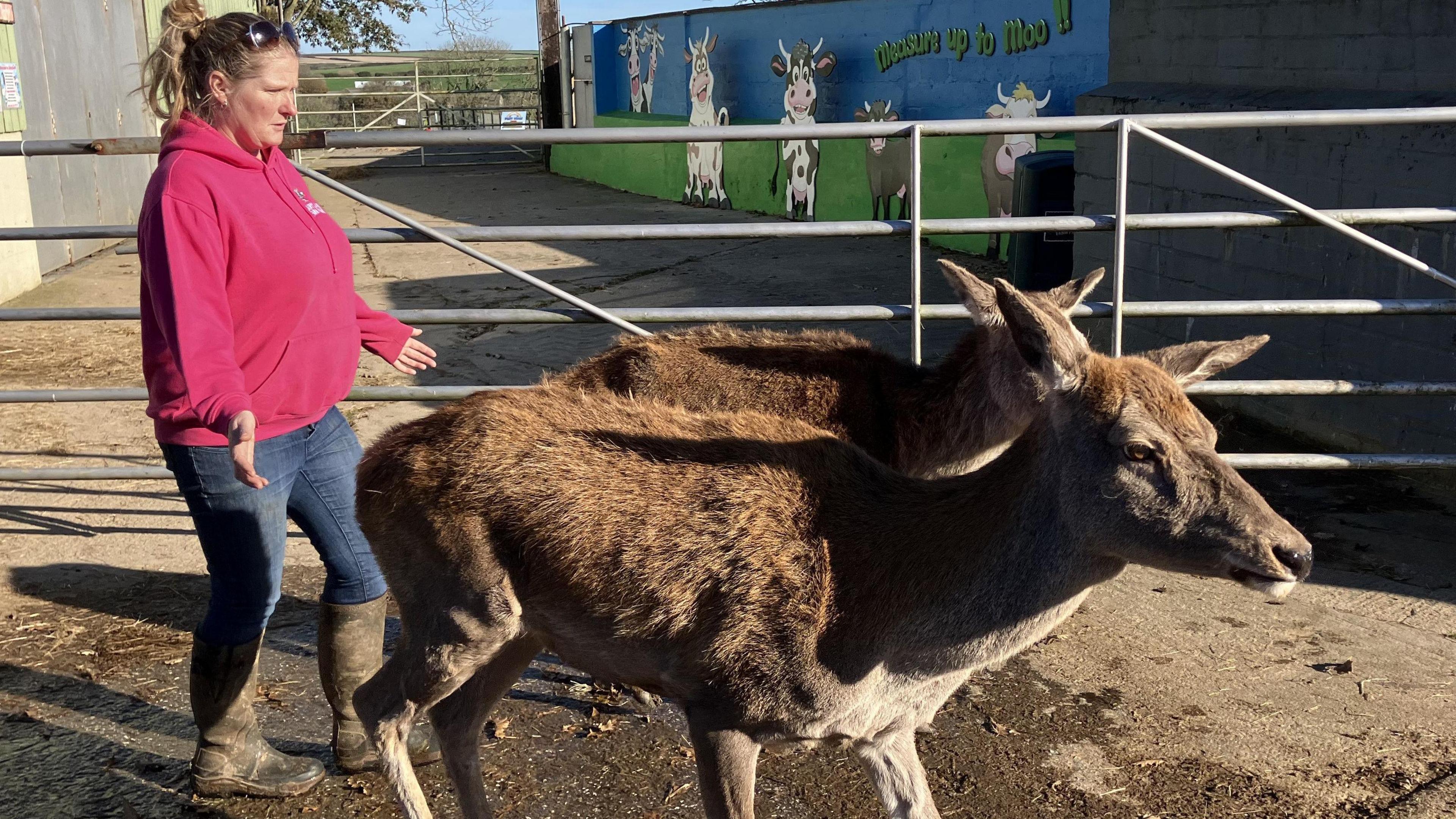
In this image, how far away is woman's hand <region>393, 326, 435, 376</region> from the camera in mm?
4246

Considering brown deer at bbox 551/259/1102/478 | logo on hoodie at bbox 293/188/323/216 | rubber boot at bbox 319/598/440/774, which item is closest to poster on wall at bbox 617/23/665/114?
brown deer at bbox 551/259/1102/478

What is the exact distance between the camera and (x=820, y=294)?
12.8 metres

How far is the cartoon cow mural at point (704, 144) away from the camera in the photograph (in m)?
21.1

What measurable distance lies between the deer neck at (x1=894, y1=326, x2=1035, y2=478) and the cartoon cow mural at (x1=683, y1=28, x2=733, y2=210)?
16118 mm

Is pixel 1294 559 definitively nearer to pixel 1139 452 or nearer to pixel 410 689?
pixel 1139 452

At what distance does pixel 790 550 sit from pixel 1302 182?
19.1 feet

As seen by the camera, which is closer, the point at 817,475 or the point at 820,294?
the point at 817,475

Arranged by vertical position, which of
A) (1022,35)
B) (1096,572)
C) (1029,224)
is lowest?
(1096,572)

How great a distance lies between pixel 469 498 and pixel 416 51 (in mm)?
56777

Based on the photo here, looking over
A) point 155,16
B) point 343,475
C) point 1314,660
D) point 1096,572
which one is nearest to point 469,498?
point 343,475

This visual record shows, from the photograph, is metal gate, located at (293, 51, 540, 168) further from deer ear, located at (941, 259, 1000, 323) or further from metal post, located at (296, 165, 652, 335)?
deer ear, located at (941, 259, 1000, 323)

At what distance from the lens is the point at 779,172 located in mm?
19219

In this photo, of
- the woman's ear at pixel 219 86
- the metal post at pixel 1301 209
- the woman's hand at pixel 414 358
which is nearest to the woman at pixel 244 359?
the woman's ear at pixel 219 86

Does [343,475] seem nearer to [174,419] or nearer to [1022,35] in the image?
[174,419]
